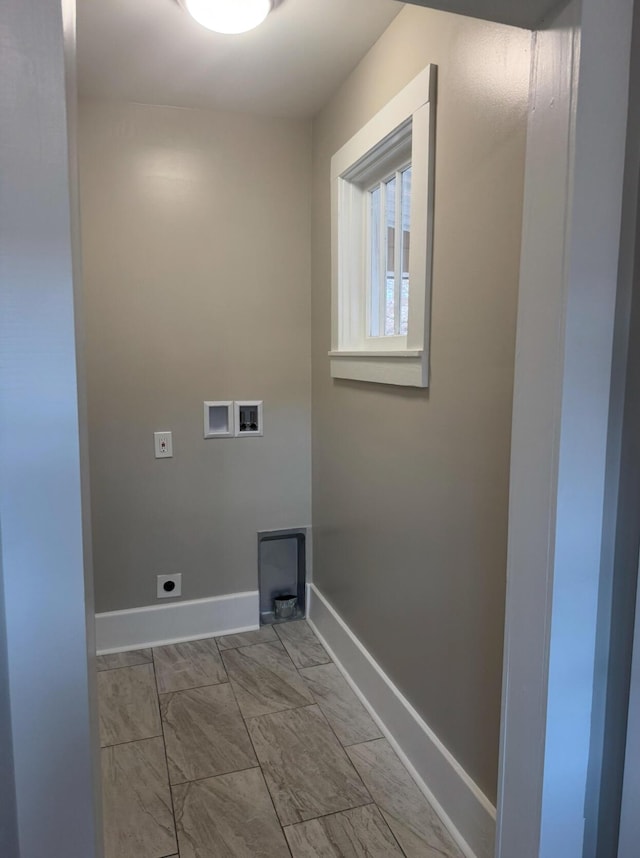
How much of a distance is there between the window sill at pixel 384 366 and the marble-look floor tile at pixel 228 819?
1337 mm

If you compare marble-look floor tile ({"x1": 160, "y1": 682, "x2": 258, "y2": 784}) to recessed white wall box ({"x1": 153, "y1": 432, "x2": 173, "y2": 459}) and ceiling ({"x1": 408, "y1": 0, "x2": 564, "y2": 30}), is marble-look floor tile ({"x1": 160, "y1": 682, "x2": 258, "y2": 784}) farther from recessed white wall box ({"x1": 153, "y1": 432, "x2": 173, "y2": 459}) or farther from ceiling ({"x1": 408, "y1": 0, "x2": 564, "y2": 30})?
ceiling ({"x1": 408, "y1": 0, "x2": 564, "y2": 30})

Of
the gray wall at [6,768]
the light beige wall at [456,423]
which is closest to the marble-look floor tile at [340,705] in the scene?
the light beige wall at [456,423]

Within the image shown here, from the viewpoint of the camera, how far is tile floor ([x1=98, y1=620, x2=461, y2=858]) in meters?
1.53

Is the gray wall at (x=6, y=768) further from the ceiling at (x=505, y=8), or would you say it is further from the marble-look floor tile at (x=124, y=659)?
the marble-look floor tile at (x=124, y=659)

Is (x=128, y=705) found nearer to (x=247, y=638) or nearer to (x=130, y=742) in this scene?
(x=130, y=742)

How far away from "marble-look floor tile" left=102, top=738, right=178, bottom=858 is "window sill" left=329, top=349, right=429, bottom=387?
147 cm

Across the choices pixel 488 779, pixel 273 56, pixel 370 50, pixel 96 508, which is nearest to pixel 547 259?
pixel 488 779

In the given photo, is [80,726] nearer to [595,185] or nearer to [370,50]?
[595,185]

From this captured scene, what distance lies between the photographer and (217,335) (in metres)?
2.53

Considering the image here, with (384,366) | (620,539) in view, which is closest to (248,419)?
(384,366)

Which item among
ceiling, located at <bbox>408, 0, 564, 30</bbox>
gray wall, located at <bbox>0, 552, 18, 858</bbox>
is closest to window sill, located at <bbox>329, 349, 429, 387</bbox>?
ceiling, located at <bbox>408, 0, 564, 30</bbox>

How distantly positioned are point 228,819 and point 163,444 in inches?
57.5

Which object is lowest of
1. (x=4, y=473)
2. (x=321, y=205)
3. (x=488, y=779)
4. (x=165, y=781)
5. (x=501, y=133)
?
(x=165, y=781)

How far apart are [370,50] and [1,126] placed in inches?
65.2
